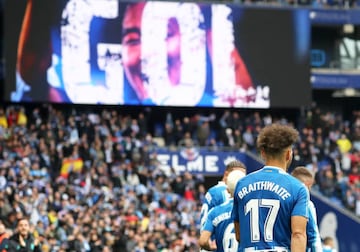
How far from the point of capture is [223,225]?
1117cm

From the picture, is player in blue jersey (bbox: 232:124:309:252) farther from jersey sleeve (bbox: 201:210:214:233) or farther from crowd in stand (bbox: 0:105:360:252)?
crowd in stand (bbox: 0:105:360:252)

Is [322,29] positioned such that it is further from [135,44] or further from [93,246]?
[93,246]

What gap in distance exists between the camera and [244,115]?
41.0m

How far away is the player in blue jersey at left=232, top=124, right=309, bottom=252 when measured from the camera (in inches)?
308

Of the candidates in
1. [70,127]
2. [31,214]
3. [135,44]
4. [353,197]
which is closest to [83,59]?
[135,44]

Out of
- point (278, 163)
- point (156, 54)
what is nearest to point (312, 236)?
point (278, 163)

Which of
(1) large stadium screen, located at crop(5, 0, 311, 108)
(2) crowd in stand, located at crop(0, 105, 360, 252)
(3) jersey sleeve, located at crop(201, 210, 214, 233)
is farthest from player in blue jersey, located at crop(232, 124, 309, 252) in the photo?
(1) large stadium screen, located at crop(5, 0, 311, 108)

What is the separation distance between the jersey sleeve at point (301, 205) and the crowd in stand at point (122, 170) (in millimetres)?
13165

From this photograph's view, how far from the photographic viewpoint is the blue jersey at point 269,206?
308 inches

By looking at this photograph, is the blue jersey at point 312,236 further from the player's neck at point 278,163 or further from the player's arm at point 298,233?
the player's neck at point 278,163

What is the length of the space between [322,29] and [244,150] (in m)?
10.0

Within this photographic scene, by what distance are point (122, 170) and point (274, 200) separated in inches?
950

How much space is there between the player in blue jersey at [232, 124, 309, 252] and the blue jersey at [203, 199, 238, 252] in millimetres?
3090

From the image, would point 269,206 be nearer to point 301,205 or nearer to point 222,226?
point 301,205
